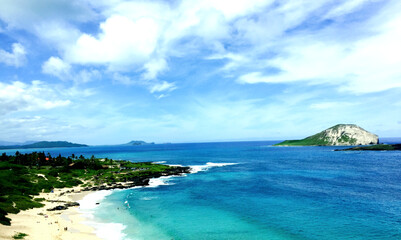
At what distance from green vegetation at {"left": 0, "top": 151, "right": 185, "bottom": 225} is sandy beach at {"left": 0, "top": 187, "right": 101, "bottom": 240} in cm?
247

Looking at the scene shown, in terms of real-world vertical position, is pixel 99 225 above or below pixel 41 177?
below

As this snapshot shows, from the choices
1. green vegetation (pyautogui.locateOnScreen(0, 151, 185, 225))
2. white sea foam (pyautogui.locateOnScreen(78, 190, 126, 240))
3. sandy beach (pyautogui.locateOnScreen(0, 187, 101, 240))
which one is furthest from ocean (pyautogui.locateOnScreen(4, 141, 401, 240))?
green vegetation (pyautogui.locateOnScreen(0, 151, 185, 225))

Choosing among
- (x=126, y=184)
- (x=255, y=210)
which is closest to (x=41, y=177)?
(x=126, y=184)

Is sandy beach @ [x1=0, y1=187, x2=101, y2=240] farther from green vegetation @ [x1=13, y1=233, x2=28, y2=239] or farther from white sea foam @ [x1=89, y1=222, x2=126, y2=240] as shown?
white sea foam @ [x1=89, y1=222, x2=126, y2=240]

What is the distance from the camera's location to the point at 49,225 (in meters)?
45.7

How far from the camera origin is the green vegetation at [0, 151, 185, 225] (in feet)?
192

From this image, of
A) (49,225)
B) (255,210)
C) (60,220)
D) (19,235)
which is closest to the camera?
(19,235)

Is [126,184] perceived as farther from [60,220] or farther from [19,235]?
[19,235]

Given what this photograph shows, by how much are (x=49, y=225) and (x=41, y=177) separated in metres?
54.9

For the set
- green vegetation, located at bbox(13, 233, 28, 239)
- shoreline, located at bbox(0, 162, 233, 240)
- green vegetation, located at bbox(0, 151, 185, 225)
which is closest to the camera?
green vegetation, located at bbox(13, 233, 28, 239)

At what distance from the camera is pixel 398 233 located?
1602 inches

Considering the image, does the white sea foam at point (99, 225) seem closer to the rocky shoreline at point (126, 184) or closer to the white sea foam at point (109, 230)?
the white sea foam at point (109, 230)

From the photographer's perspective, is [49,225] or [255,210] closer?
[49,225]

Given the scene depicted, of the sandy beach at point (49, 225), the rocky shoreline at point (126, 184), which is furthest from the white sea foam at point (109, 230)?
the rocky shoreline at point (126, 184)
